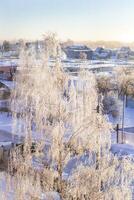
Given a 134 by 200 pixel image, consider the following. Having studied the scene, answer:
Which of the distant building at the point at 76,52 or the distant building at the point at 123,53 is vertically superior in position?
the distant building at the point at 76,52

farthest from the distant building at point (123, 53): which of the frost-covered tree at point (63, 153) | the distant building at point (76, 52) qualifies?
the frost-covered tree at point (63, 153)

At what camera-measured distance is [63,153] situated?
8.60 feet

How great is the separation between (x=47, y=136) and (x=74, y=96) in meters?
0.29

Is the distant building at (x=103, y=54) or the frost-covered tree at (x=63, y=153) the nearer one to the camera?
the frost-covered tree at (x=63, y=153)

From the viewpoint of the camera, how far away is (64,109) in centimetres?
259

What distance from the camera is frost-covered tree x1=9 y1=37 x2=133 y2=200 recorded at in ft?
8.42

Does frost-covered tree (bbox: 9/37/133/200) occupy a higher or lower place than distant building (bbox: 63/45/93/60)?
lower

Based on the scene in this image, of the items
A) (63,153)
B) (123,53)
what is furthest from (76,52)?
(63,153)

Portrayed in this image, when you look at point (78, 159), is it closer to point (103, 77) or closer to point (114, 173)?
point (114, 173)

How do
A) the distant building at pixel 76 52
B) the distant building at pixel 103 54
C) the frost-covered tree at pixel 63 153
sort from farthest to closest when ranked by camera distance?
the distant building at pixel 103 54 → the distant building at pixel 76 52 → the frost-covered tree at pixel 63 153

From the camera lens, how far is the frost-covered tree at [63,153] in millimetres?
2566

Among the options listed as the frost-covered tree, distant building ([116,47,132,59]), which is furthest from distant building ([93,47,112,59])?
the frost-covered tree

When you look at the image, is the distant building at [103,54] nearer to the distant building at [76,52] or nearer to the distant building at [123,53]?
the distant building at [123,53]

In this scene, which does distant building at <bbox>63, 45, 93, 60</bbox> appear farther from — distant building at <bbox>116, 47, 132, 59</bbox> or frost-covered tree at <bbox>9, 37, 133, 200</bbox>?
frost-covered tree at <bbox>9, 37, 133, 200</bbox>
